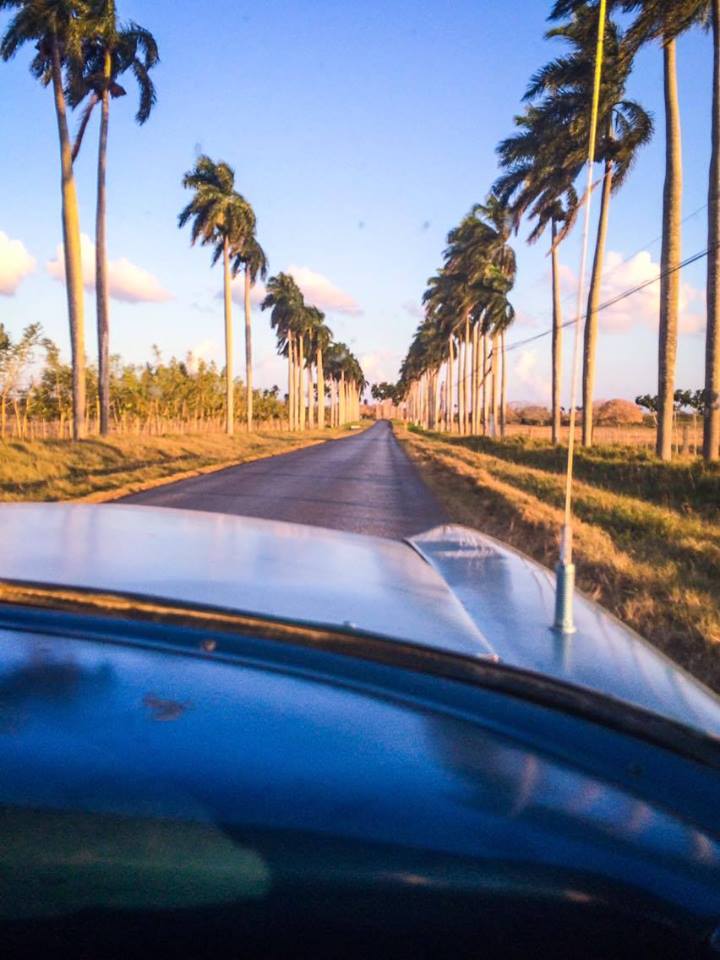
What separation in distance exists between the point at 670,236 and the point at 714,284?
317cm

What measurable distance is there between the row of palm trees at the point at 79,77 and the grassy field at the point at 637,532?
39.6 feet

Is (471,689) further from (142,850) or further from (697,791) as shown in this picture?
(142,850)

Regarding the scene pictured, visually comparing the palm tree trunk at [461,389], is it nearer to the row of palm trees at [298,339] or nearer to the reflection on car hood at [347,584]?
the row of palm trees at [298,339]

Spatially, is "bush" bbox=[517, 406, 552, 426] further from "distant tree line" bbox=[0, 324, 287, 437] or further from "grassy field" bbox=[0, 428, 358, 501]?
"grassy field" bbox=[0, 428, 358, 501]

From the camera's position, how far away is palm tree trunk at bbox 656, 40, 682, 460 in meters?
21.5

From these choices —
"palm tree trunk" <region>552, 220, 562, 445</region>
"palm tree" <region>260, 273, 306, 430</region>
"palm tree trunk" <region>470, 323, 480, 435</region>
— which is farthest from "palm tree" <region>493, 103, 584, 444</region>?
"palm tree" <region>260, 273, 306, 430</region>

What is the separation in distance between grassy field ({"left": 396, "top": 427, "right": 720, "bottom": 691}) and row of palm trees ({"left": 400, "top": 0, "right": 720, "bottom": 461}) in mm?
1979

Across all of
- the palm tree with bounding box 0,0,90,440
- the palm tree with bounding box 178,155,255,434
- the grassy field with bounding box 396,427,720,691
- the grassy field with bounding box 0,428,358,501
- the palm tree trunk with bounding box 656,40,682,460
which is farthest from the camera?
the palm tree with bounding box 178,155,255,434

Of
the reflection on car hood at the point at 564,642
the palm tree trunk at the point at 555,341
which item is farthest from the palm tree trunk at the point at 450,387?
the reflection on car hood at the point at 564,642

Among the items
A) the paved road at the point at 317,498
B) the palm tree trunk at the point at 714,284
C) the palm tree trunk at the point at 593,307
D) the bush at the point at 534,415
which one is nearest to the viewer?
the paved road at the point at 317,498

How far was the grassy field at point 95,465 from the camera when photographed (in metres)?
15.4

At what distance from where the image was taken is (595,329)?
2886cm

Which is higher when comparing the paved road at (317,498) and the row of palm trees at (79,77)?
the row of palm trees at (79,77)

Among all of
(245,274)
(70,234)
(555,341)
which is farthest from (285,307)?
(70,234)
